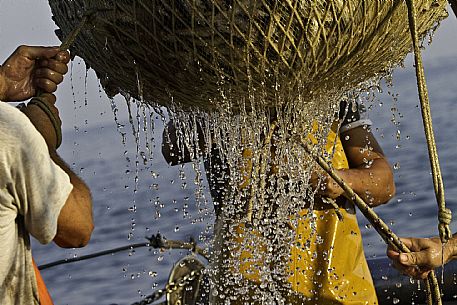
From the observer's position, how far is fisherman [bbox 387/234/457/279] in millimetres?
2109

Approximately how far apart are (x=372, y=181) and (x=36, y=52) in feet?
3.38

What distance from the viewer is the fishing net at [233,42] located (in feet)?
5.33

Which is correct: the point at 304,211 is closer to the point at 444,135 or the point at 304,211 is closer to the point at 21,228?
the point at 21,228

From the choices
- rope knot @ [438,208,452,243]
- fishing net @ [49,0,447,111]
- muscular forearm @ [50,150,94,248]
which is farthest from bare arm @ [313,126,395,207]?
muscular forearm @ [50,150,94,248]

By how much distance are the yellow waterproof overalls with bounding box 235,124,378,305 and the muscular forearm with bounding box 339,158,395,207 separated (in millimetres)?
71

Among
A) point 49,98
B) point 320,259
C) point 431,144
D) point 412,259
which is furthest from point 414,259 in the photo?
point 49,98

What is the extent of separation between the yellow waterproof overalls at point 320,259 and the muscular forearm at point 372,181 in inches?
2.8

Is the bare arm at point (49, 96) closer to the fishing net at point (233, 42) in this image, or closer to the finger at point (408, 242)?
the fishing net at point (233, 42)

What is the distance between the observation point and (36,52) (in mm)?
1804

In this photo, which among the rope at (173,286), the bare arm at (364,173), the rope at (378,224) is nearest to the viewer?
the rope at (378,224)

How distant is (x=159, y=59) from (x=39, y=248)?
5.92 m

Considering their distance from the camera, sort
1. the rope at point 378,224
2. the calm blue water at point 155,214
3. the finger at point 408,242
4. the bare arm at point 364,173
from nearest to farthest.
Answer: the rope at point 378,224
the finger at point 408,242
the bare arm at point 364,173
the calm blue water at point 155,214

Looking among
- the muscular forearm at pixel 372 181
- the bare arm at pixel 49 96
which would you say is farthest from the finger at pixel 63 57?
the muscular forearm at pixel 372 181

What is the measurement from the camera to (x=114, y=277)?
6.41 meters
